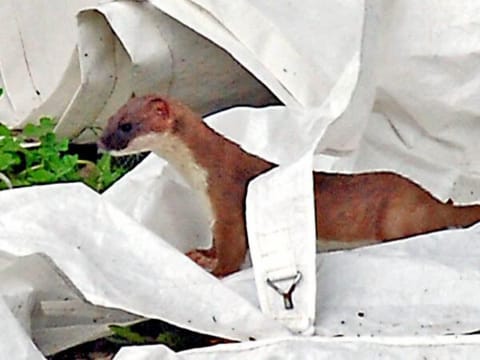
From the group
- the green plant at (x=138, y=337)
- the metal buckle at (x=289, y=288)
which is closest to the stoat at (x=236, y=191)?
the green plant at (x=138, y=337)

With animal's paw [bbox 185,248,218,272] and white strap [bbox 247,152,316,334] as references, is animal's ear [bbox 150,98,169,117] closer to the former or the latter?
animal's paw [bbox 185,248,218,272]

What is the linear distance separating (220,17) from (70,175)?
33cm

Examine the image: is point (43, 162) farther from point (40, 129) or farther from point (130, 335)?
point (130, 335)

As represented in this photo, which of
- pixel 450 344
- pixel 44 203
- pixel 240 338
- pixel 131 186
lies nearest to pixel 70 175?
pixel 131 186

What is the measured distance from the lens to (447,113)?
1632 mm

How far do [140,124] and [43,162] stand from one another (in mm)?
347

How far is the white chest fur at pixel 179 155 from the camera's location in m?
1.41

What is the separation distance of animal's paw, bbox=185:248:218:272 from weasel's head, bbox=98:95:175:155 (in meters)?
0.13

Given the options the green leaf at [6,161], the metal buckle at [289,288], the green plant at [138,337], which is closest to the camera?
the metal buckle at [289,288]

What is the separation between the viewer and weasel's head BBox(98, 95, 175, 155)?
1.40 m

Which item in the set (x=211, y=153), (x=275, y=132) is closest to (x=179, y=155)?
(x=211, y=153)

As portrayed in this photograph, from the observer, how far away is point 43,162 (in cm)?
170

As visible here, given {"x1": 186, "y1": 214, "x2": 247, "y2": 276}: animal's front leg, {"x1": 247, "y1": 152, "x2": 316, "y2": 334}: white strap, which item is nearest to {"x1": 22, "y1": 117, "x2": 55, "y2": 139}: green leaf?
{"x1": 186, "y1": 214, "x2": 247, "y2": 276}: animal's front leg

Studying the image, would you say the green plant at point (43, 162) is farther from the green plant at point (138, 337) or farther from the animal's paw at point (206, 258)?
the green plant at point (138, 337)
